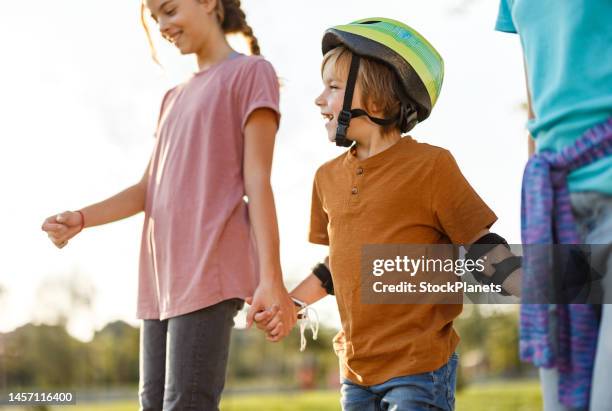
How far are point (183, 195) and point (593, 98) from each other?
1603mm

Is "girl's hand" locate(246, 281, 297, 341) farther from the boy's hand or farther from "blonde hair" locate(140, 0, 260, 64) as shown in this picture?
"blonde hair" locate(140, 0, 260, 64)

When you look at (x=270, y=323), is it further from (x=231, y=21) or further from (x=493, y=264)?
(x=231, y=21)

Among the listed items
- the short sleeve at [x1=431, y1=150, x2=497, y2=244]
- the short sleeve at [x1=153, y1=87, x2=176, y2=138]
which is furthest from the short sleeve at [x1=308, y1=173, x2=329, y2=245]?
the short sleeve at [x1=153, y1=87, x2=176, y2=138]

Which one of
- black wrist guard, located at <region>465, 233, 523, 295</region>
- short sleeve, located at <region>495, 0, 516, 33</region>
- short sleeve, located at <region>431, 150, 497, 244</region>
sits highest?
short sleeve, located at <region>495, 0, 516, 33</region>

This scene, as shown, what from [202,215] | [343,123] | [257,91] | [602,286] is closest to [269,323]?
[202,215]

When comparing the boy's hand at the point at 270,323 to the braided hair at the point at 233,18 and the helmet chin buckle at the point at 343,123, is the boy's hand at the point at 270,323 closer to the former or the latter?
the helmet chin buckle at the point at 343,123

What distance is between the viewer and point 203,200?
3.16 metres

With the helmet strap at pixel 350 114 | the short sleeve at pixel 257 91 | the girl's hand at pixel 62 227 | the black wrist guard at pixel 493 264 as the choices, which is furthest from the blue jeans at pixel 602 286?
the girl's hand at pixel 62 227

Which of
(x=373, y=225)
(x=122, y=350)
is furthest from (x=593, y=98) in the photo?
(x=122, y=350)

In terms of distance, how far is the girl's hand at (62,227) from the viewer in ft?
11.0

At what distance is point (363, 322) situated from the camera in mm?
2906

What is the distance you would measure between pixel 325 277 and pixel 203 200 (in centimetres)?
52

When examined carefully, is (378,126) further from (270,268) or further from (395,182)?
(270,268)

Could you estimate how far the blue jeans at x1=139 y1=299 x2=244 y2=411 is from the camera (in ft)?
9.70
